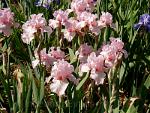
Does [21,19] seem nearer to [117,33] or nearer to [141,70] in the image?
[117,33]

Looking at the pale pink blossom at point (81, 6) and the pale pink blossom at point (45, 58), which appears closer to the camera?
the pale pink blossom at point (45, 58)

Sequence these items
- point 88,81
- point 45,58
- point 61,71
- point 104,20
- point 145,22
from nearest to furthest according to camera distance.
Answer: point 61,71 → point 45,58 → point 88,81 → point 104,20 → point 145,22

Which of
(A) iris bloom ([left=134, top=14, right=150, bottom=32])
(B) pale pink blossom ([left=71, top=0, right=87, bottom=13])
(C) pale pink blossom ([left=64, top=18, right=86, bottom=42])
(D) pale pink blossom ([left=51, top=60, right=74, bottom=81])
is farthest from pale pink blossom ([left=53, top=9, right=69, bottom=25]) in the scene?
(A) iris bloom ([left=134, top=14, right=150, bottom=32])

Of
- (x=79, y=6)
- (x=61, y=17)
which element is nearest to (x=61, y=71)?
(x=61, y=17)

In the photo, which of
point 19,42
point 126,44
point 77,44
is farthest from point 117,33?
point 19,42

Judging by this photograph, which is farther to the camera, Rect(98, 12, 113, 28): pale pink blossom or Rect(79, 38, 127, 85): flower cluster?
Rect(98, 12, 113, 28): pale pink blossom

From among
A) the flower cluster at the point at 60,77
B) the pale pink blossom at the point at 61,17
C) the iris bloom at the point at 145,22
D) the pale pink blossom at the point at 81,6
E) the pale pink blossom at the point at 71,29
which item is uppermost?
the pale pink blossom at the point at 81,6

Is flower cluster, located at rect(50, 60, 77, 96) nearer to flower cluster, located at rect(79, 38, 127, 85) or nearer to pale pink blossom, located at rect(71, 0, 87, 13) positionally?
flower cluster, located at rect(79, 38, 127, 85)

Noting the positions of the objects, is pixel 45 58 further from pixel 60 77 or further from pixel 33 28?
pixel 60 77

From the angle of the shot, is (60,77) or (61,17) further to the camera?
(61,17)

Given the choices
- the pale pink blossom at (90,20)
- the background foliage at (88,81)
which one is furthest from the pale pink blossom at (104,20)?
the background foliage at (88,81)

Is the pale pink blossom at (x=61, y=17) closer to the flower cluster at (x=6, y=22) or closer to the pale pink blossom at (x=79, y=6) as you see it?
the pale pink blossom at (x=79, y=6)
